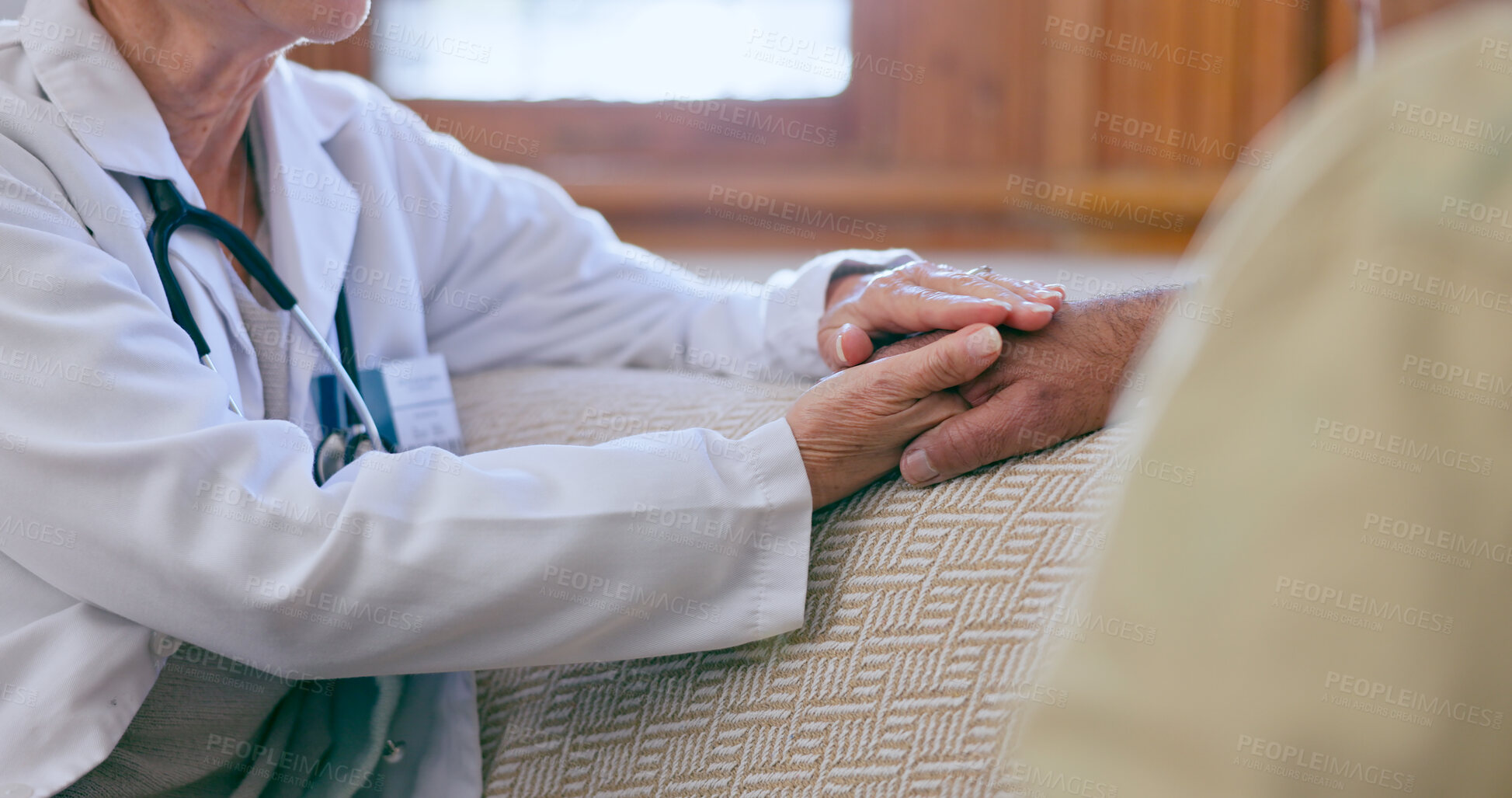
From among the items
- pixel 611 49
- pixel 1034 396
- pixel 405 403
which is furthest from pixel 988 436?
pixel 611 49

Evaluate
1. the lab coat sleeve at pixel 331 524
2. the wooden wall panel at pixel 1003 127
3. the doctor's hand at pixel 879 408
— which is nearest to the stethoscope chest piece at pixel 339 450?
the lab coat sleeve at pixel 331 524

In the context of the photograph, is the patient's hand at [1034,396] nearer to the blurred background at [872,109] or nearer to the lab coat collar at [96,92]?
the lab coat collar at [96,92]

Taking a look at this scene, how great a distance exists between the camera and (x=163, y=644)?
0.68m

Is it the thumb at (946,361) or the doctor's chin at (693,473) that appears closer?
the doctor's chin at (693,473)

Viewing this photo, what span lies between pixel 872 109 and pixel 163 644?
4.79ft

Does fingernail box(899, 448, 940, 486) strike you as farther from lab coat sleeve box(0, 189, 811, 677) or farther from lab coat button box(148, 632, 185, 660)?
lab coat button box(148, 632, 185, 660)

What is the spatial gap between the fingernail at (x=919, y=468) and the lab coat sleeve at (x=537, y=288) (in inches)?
17.1

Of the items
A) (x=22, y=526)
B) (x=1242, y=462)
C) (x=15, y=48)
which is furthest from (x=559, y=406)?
(x=1242, y=462)

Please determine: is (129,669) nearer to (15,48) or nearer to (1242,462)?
(15,48)

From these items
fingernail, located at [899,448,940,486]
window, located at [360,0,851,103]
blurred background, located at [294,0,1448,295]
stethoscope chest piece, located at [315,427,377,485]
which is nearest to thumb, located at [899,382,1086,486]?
fingernail, located at [899,448,940,486]

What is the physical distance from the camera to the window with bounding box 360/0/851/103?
5.96 feet

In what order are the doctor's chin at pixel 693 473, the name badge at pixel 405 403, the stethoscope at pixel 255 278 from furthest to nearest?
the name badge at pixel 405 403
the stethoscope at pixel 255 278
the doctor's chin at pixel 693 473

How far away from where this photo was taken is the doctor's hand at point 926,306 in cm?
71

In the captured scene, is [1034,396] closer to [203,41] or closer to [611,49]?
[203,41]
